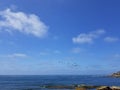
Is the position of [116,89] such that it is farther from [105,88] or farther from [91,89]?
[91,89]

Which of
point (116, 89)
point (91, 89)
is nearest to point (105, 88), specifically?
point (116, 89)

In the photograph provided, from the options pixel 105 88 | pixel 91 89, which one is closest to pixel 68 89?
pixel 91 89

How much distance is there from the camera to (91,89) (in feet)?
276

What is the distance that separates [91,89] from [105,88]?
2006 centimetres

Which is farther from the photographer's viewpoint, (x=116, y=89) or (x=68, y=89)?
(x=68, y=89)

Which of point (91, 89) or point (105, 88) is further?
point (91, 89)

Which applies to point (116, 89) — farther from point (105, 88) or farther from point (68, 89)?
point (68, 89)

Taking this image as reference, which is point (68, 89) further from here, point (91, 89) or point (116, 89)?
point (116, 89)

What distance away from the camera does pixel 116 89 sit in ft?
216

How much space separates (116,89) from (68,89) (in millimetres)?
23810

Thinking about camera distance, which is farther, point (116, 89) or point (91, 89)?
point (91, 89)

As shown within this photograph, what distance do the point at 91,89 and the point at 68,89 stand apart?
7851 mm

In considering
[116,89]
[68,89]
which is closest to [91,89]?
[68,89]

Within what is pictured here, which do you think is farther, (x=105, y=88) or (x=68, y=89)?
(x=68, y=89)
